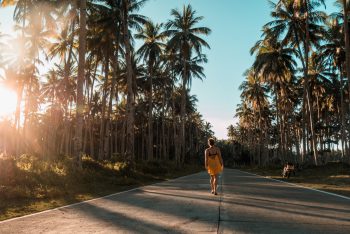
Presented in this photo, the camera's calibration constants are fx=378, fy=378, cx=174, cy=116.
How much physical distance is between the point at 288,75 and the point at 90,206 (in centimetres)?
4263

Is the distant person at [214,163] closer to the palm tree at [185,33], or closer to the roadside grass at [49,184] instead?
the roadside grass at [49,184]

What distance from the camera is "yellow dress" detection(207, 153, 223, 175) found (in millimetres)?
12391

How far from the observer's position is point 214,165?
490 inches

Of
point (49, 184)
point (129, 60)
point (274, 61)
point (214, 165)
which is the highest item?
point (274, 61)

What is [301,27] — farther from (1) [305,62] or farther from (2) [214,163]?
(2) [214,163]

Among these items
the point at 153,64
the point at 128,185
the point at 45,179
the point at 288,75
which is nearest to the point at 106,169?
the point at 128,185

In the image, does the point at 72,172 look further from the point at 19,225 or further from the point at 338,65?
the point at 338,65

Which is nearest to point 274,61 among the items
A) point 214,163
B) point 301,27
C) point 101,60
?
point 301,27

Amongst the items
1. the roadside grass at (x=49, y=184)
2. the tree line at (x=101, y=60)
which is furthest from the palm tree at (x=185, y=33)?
the roadside grass at (x=49, y=184)

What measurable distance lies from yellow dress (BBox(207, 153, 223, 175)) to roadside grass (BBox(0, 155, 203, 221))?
3.94 meters

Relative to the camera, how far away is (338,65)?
136 feet

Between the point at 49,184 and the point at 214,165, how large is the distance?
667 cm

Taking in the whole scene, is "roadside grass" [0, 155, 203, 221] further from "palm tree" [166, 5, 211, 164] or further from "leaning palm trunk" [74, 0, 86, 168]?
"palm tree" [166, 5, 211, 164]

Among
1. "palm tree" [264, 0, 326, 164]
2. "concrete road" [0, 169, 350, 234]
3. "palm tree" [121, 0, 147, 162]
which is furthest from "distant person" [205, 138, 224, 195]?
"palm tree" [264, 0, 326, 164]
